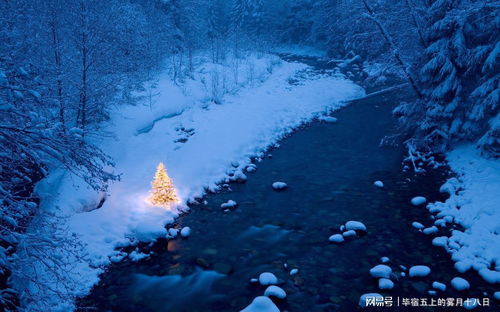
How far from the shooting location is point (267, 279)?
6.81 metres

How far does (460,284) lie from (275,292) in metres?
3.48

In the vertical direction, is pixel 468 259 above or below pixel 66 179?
below

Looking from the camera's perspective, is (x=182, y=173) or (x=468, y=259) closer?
(x=468, y=259)

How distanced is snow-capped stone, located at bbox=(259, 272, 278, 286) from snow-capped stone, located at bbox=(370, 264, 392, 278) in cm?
197

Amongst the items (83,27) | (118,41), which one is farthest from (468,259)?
(118,41)

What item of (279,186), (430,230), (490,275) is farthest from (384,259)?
(279,186)

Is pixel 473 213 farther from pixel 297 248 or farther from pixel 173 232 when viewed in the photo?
pixel 173 232

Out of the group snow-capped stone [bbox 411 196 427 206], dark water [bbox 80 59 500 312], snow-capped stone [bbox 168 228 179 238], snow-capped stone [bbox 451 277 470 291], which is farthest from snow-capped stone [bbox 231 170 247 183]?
snow-capped stone [bbox 451 277 470 291]

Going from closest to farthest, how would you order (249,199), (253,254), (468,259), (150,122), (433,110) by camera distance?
(468,259) < (253,254) < (249,199) < (433,110) < (150,122)

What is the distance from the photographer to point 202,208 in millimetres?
9984

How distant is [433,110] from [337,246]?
701 centimetres

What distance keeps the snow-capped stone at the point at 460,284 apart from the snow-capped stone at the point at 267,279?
3376 millimetres

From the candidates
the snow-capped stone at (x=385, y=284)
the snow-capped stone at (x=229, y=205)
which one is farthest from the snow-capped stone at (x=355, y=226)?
the snow-capped stone at (x=229, y=205)

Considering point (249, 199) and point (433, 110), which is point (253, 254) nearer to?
point (249, 199)
